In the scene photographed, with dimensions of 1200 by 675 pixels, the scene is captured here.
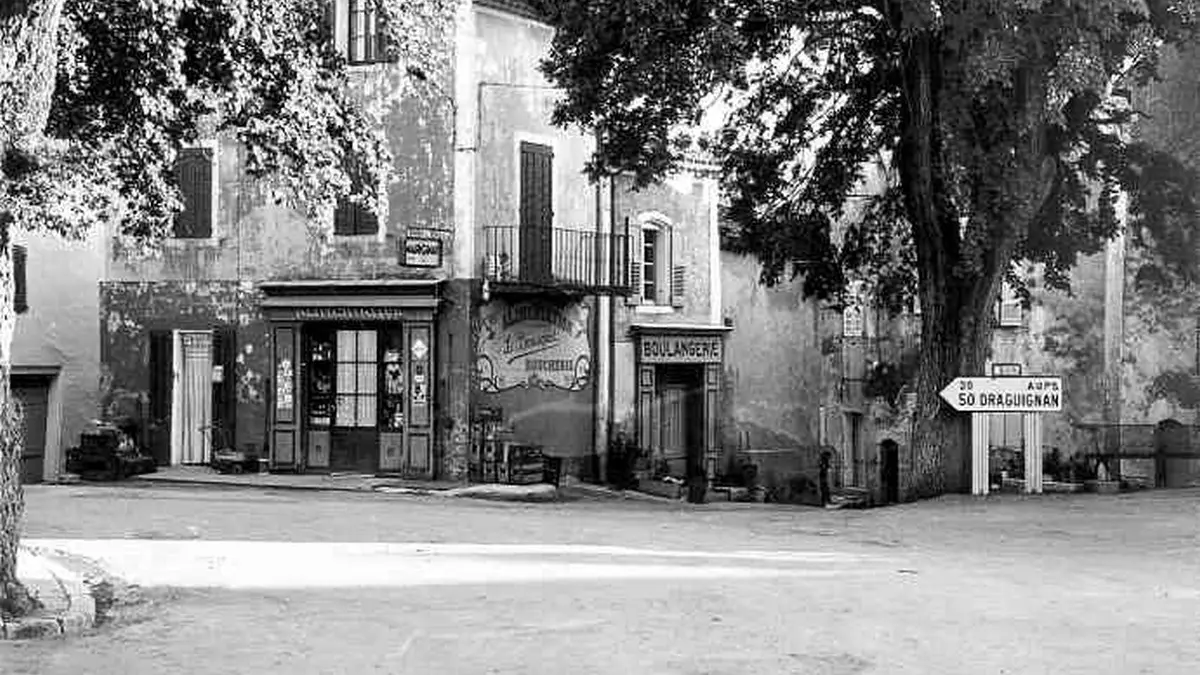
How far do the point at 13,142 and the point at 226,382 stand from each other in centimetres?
1660

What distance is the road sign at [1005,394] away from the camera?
18.5 meters

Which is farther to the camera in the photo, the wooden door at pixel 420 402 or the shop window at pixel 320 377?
the shop window at pixel 320 377

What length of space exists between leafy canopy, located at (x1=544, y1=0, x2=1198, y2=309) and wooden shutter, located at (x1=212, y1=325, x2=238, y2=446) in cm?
848

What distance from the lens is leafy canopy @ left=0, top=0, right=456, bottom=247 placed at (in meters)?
15.0

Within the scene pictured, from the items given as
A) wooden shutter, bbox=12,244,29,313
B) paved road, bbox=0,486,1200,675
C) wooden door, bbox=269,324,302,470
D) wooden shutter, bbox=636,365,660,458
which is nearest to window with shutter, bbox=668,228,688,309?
wooden shutter, bbox=636,365,660,458

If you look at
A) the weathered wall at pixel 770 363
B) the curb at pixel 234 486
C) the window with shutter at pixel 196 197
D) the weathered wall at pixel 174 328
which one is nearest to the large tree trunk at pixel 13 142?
the curb at pixel 234 486

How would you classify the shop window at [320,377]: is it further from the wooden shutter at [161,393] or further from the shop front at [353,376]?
the wooden shutter at [161,393]

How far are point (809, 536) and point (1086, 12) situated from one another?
21.2ft

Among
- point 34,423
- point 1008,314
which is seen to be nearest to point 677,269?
point 1008,314

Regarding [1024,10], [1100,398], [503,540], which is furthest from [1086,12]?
[1100,398]

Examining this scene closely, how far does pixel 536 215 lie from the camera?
81.3ft

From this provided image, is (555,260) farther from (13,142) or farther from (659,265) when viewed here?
(13,142)

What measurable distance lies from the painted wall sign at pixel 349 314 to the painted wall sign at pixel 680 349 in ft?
18.4

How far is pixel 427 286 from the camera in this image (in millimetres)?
23688
